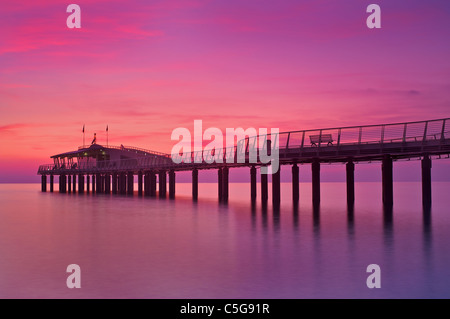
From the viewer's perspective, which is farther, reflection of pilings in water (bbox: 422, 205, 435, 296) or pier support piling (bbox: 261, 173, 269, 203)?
pier support piling (bbox: 261, 173, 269, 203)

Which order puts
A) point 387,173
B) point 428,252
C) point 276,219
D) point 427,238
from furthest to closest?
point 387,173
point 276,219
point 427,238
point 428,252

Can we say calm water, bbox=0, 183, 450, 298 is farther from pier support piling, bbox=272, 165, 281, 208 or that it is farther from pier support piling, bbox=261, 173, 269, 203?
pier support piling, bbox=261, 173, 269, 203

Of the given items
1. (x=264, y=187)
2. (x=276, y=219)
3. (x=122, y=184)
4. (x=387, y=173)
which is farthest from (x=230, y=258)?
(x=122, y=184)

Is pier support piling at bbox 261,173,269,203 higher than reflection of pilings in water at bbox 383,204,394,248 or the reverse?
higher

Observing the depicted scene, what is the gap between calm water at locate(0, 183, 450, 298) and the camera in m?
11.8

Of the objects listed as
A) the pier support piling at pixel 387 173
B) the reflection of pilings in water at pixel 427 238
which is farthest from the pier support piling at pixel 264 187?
the reflection of pilings in water at pixel 427 238

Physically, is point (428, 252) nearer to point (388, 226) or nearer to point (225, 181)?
point (388, 226)

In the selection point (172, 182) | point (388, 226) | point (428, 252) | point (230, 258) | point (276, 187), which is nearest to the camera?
point (230, 258)

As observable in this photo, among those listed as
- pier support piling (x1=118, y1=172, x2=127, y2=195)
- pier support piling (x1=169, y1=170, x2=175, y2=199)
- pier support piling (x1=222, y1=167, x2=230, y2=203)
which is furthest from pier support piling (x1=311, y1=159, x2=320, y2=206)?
pier support piling (x1=118, y1=172, x2=127, y2=195)

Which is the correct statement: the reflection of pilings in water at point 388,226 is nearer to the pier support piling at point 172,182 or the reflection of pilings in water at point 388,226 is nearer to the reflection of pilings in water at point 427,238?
the reflection of pilings in water at point 427,238

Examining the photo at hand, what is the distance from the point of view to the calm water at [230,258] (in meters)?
11.8

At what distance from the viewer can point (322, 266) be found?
14641mm

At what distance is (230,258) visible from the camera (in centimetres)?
1628
